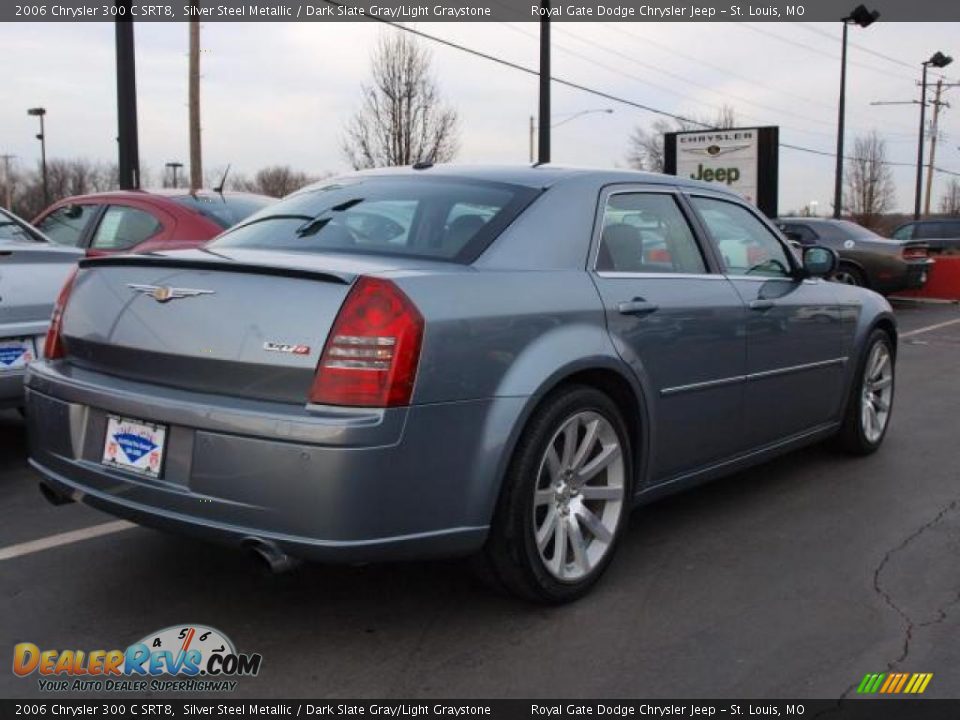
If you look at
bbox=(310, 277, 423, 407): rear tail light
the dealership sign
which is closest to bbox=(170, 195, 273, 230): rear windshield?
bbox=(310, 277, 423, 407): rear tail light

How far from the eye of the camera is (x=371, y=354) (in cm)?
284

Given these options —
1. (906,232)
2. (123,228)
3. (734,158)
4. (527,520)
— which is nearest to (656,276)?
(527,520)

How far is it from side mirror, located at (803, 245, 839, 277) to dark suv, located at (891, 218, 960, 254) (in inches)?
752

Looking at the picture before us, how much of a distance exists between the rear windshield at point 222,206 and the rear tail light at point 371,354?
4.50 metres

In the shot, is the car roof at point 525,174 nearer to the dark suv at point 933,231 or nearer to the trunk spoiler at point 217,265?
the trunk spoiler at point 217,265

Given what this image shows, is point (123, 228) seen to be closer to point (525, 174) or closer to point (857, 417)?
point (525, 174)

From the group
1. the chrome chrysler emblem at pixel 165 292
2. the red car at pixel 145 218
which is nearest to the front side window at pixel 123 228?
the red car at pixel 145 218

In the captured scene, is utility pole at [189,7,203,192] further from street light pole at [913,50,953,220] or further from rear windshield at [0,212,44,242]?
street light pole at [913,50,953,220]

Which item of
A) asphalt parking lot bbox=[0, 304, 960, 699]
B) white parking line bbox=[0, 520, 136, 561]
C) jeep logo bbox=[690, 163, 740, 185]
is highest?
jeep logo bbox=[690, 163, 740, 185]

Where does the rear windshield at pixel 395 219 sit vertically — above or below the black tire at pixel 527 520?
above

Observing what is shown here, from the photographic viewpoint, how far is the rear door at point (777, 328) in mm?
4469

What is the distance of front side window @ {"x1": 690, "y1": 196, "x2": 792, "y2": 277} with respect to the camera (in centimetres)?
452

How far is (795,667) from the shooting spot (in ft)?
9.95

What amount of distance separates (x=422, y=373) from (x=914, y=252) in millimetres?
15691
